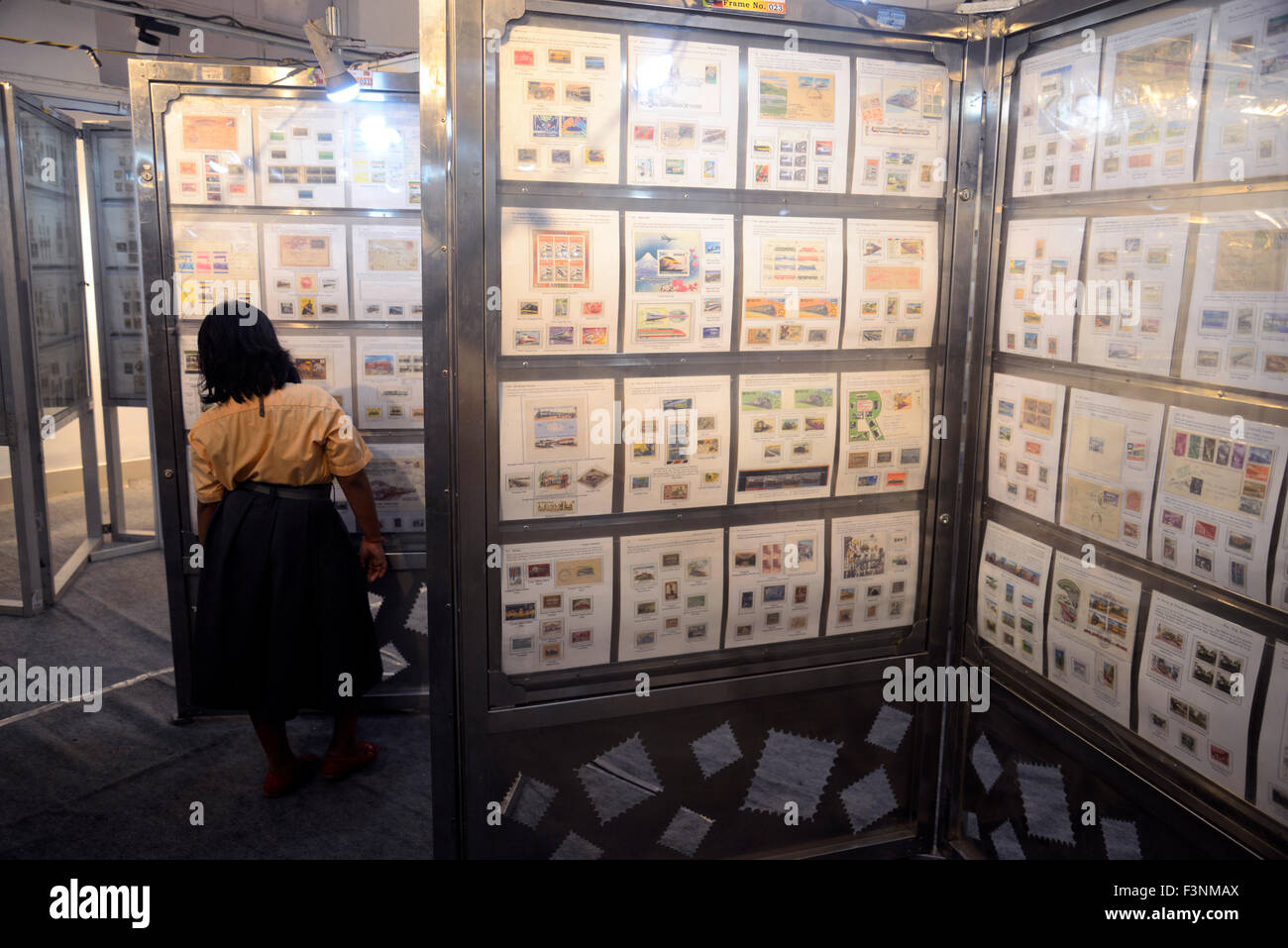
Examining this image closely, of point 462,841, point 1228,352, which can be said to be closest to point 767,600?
point 462,841

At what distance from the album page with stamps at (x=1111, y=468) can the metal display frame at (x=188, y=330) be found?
6.50 feet

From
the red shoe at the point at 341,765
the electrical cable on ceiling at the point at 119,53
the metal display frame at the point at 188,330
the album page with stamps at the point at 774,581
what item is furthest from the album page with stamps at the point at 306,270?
the album page with stamps at the point at 774,581

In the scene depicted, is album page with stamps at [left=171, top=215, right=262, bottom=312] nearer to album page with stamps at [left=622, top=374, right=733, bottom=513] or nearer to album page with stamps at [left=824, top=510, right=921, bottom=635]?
album page with stamps at [left=622, top=374, right=733, bottom=513]

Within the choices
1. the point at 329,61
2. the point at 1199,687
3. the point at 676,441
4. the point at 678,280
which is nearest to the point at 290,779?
the point at 676,441

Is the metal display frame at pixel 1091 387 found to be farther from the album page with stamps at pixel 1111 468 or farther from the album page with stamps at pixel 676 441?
the album page with stamps at pixel 676 441

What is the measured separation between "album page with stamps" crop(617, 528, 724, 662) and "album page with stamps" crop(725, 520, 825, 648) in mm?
47

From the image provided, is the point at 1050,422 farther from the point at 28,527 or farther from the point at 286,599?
the point at 28,527

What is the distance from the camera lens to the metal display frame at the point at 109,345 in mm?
5383

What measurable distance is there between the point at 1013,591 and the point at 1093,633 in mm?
272

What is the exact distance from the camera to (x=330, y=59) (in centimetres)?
292

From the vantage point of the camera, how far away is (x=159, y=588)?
5.38 metres

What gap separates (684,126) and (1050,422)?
1.13 m

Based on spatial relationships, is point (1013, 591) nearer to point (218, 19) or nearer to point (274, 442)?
point (274, 442)

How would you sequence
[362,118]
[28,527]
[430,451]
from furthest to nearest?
[28,527], [362,118], [430,451]
